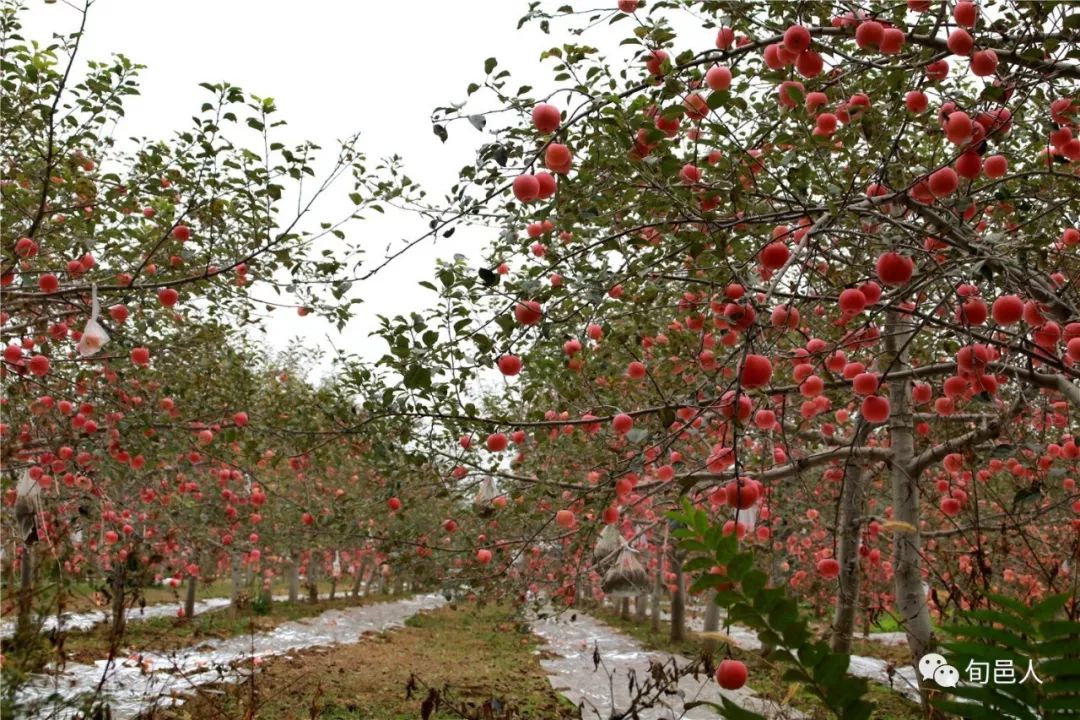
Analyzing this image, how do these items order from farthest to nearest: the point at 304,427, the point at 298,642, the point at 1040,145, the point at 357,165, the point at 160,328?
the point at 298,642
the point at 160,328
the point at 304,427
the point at 357,165
the point at 1040,145

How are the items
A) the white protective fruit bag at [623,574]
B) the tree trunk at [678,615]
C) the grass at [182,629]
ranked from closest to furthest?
the white protective fruit bag at [623,574], the grass at [182,629], the tree trunk at [678,615]

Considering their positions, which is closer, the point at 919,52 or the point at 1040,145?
the point at 919,52

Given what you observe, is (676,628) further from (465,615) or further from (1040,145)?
(1040,145)

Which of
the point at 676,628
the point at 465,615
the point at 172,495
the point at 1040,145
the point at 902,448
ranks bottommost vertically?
the point at 465,615

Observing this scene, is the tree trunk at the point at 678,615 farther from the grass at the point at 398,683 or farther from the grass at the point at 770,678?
the grass at the point at 398,683

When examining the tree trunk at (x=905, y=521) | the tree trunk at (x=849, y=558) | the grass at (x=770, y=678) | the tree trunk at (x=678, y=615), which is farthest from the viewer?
the tree trunk at (x=678, y=615)

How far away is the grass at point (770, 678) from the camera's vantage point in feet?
12.2

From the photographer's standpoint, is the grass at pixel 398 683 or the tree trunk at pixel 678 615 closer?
the grass at pixel 398 683

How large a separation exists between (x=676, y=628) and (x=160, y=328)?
1054cm

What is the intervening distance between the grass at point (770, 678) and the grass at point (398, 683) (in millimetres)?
1395

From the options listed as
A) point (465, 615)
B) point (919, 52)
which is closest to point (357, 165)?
point (919, 52)

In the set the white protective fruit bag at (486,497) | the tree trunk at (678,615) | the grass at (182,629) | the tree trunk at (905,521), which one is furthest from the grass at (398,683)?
the tree trunk at (678,615)

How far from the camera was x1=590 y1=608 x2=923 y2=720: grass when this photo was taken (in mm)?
3710

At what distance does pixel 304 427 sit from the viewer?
6.16m
